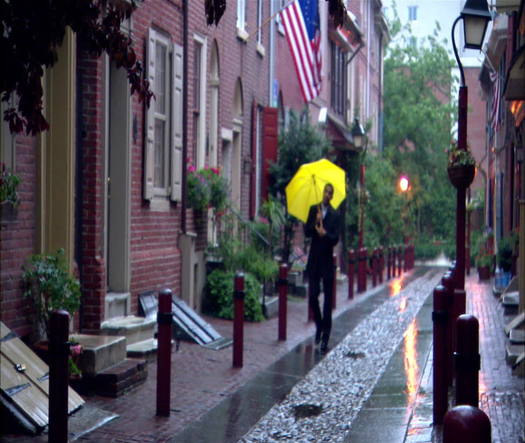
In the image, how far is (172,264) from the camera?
1389 cm

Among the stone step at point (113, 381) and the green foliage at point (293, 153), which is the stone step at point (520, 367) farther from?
the green foliage at point (293, 153)

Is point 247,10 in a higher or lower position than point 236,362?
higher

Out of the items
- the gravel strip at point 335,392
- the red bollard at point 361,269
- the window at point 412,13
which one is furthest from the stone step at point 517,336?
the window at point 412,13

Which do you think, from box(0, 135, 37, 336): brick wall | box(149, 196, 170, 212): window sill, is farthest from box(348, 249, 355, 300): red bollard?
box(0, 135, 37, 336): brick wall

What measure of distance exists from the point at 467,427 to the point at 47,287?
Result: 6.59 meters

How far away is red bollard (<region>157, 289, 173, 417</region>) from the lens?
794 centimetres

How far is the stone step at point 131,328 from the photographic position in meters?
10.6

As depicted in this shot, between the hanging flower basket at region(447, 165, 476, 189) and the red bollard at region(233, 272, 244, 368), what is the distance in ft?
7.56

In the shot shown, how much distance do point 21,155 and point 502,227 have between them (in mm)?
19536

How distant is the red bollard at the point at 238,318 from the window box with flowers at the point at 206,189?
4409mm

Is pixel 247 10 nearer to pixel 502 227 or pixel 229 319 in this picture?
pixel 229 319

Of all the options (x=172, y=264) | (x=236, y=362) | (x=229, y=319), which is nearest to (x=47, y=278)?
(x=236, y=362)

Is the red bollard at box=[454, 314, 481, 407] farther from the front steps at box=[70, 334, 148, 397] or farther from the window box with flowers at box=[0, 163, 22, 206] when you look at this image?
the front steps at box=[70, 334, 148, 397]

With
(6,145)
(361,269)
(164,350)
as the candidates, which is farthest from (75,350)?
(361,269)
